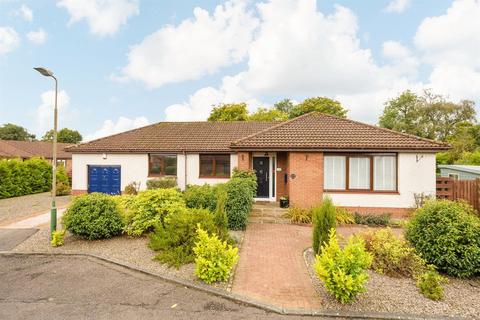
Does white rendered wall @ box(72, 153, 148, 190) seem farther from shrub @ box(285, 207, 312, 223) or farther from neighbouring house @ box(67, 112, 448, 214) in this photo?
shrub @ box(285, 207, 312, 223)

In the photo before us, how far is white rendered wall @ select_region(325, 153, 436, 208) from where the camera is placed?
35.9ft

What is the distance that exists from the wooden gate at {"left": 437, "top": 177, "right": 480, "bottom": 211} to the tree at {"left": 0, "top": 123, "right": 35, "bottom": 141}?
284ft

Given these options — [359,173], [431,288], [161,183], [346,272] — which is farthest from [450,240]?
[161,183]

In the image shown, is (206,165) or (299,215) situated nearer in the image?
(299,215)

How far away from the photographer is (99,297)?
4.69 meters

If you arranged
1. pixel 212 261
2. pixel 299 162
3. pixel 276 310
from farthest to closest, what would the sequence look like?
pixel 299 162 → pixel 212 261 → pixel 276 310

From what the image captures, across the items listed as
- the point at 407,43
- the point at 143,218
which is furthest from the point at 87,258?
the point at 407,43

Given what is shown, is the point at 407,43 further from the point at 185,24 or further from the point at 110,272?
the point at 110,272

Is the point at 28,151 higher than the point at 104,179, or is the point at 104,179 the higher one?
the point at 28,151

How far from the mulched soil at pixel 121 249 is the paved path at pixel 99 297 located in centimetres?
31

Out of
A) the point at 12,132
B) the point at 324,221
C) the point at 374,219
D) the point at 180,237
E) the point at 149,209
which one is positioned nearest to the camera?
the point at 324,221

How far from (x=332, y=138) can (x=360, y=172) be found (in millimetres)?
1976

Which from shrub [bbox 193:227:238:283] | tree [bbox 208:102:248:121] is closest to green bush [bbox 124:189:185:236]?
shrub [bbox 193:227:238:283]

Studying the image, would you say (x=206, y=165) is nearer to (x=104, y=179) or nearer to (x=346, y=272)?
(x=104, y=179)
